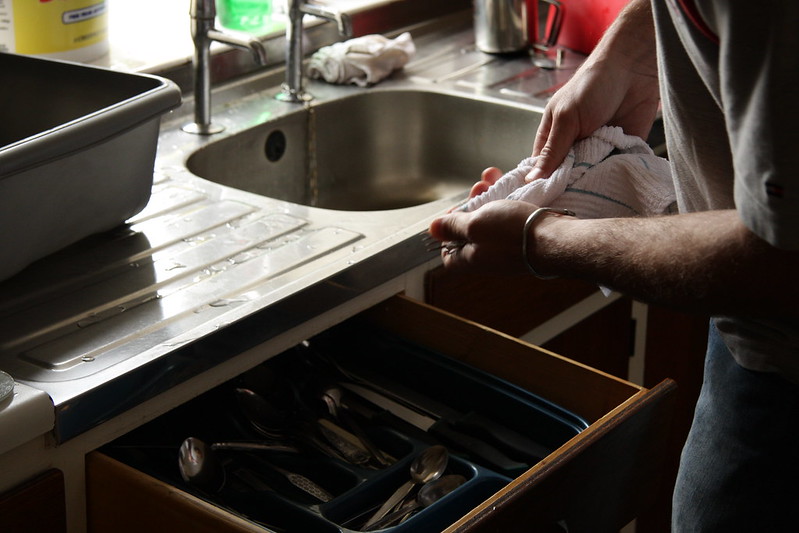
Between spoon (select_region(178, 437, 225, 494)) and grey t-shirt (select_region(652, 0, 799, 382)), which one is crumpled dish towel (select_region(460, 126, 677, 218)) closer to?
grey t-shirt (select_region(652, 0, 799, 382))

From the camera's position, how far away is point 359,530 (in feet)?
3.41

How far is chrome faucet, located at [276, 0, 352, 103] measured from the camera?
175 cm

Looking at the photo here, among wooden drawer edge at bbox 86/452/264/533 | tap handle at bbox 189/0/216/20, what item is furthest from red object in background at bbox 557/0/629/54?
wooden drawer edge at bbox 86/452/264/533

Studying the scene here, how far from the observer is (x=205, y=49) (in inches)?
65.3

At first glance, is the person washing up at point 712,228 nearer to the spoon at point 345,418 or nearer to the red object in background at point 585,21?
the spoon at point 345,418

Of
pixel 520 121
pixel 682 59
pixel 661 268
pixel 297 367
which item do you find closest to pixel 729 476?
pixel 661 268

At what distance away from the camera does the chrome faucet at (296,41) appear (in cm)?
175

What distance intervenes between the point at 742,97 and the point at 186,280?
0.66 m

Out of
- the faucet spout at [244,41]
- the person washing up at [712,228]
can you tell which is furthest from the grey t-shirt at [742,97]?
the faucet spout at [244,41]

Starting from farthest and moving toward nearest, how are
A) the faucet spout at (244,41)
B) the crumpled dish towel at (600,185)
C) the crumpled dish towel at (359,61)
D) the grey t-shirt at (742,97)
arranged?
the crumpled dish towel at (359,61)
the faucet spout at (244,41)
the crumpled dish towel at (600,185)
the grey t-shirt at (742,97)

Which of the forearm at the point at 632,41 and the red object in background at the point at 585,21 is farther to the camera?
the red object in background at the point at 585,21

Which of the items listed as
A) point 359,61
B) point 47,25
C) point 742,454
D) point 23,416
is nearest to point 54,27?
point 47,25

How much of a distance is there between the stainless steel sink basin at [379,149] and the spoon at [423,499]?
2.61 ft

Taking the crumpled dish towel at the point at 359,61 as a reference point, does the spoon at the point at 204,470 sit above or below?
below
